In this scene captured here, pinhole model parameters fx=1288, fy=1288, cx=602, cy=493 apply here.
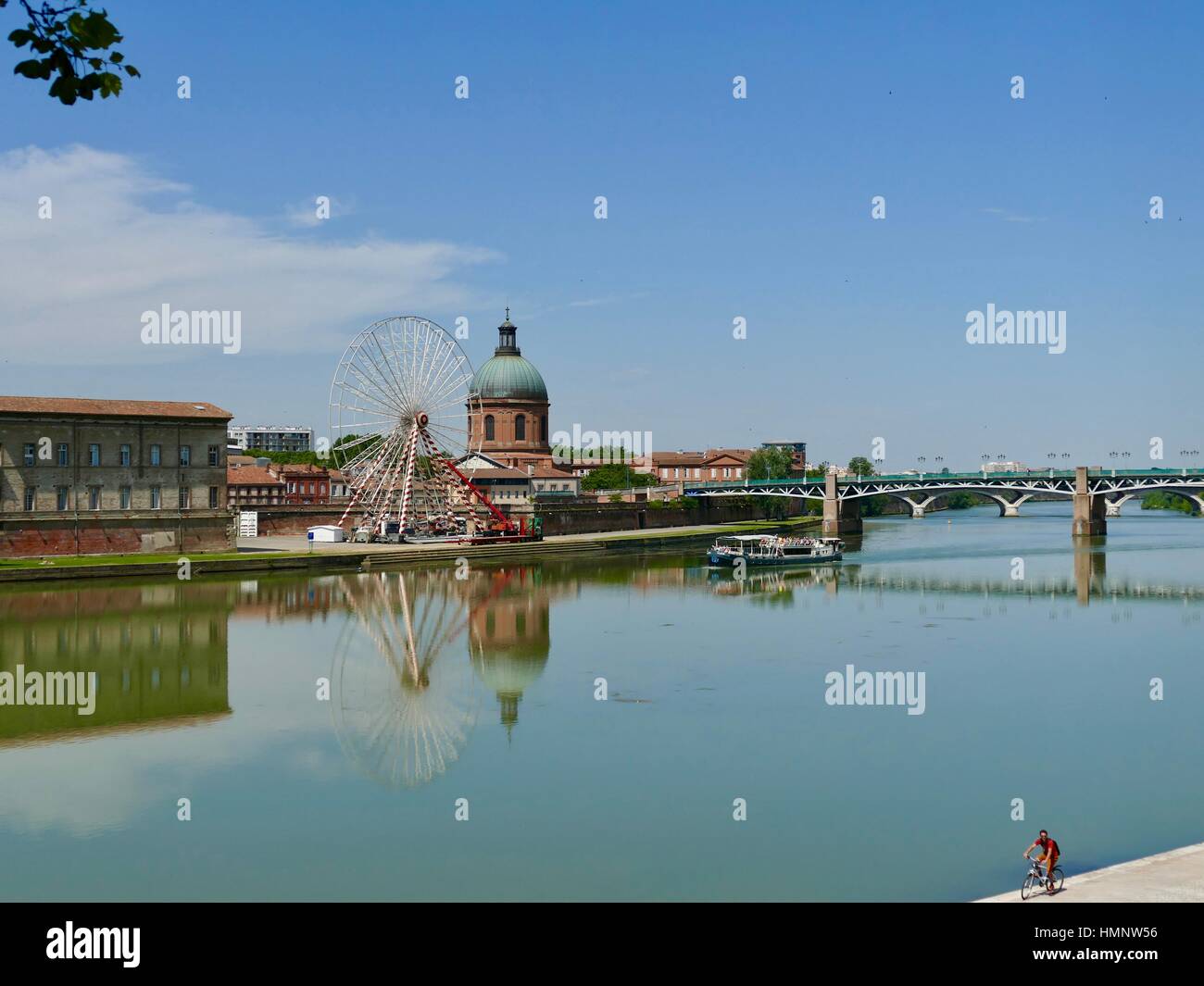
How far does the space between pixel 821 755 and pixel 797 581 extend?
161 ft

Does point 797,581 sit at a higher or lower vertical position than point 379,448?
lower

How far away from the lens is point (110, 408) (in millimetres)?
73750

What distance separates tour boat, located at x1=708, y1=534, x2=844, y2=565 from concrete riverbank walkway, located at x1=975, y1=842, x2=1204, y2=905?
70052 mm

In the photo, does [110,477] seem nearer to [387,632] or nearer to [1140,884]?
[387,632]

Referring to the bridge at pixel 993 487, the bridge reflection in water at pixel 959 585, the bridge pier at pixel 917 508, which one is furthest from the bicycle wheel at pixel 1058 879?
the bridge pier at pixel 917 508

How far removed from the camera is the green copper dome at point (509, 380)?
165 m

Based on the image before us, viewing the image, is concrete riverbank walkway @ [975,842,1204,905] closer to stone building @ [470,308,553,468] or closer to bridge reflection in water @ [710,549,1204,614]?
bridge reflection in water @ [710,549,1204,614]

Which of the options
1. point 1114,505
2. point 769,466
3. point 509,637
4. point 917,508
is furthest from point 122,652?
point 917,508

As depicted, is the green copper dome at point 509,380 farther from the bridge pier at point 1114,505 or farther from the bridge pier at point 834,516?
the bridge pier at point 1114,505

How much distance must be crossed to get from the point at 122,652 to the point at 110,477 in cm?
3299
